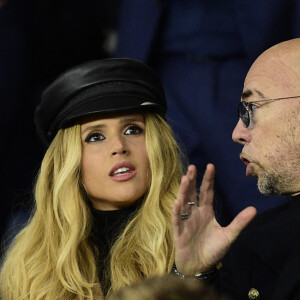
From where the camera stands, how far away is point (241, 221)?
2.57 m

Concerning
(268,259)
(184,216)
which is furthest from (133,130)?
(268,259)

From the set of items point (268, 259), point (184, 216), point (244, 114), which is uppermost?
point (244, 114)

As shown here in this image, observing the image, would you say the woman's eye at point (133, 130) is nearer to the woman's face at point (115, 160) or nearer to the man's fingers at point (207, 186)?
the woman's face at point (115, 160)

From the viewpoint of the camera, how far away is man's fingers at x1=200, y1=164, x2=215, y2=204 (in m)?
2.66

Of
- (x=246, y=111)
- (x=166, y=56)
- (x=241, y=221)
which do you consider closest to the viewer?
(x=241, y=221)

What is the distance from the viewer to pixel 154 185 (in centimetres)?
324

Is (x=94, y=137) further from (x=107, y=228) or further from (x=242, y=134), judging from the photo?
(x=242, y=134)

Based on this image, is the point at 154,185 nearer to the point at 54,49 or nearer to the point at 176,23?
the point at 176,23

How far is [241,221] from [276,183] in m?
0.23

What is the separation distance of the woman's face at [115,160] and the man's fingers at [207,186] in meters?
0.52

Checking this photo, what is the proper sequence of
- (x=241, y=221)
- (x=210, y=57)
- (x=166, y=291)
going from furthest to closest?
1. (x=210, y=57)
2. (x=241, y=221)
3. (x=166, y=291)

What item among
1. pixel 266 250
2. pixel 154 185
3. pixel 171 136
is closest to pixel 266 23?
pixel 171 136

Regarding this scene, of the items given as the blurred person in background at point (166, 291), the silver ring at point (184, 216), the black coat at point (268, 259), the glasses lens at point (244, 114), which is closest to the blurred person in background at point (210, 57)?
the black coat at point (268, 259)

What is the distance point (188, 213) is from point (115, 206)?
2.05 feet
